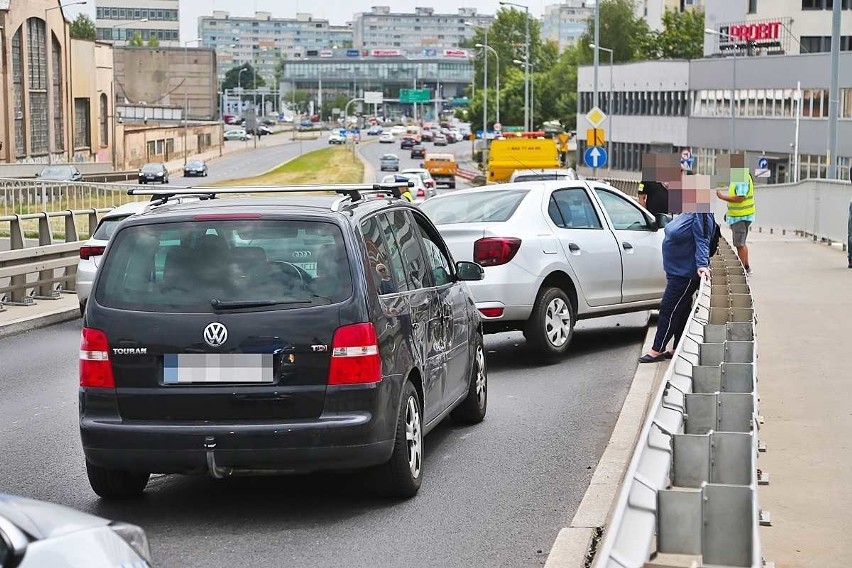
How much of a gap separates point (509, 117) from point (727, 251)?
408 ft

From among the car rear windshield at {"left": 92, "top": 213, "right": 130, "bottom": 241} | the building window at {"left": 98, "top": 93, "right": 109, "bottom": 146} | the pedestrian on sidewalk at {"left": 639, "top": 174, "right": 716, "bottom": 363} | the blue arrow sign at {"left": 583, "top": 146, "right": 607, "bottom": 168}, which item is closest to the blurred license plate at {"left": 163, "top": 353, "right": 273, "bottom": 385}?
the pedestrian on sidewalk at {"left": 639, "top": 174, "right": 716, "bottom": 363}

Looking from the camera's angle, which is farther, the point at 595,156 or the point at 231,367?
the point at 595,156

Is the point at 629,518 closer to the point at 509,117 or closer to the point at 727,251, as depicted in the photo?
the point at 727,251

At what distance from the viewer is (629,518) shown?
425 cm

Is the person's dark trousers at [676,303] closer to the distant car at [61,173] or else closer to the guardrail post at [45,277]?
the guardrail post at [45,277]

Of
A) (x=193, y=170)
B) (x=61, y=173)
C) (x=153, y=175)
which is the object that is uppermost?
(x=61, y=173)

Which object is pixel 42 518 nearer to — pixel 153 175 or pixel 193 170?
pixel 153 175

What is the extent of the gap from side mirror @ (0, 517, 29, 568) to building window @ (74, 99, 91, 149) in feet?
292

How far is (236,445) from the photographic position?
7062mm

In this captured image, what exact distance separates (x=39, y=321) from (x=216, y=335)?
1099 centimetres

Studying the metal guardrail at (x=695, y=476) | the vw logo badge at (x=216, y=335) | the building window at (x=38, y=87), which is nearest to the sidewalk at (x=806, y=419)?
the metal guardrail at (x=695, y=476)

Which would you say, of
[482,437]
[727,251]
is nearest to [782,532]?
[482,437]

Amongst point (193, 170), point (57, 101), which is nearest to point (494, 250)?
point (57, 101)

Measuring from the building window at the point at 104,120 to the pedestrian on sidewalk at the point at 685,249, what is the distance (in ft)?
287
